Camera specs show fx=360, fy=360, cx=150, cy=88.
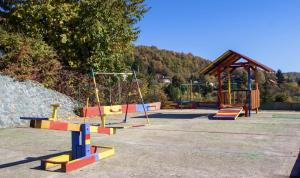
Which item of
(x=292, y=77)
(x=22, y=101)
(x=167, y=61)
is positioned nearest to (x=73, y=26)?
(x=22, y=101)

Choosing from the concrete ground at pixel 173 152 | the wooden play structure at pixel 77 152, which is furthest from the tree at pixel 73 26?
the wooden play structure at pixel 77 152

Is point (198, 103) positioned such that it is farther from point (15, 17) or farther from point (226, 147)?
point (226, 147)

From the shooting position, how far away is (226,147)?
820cm

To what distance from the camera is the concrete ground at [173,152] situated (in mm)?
6004

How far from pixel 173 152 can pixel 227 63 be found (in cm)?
1064

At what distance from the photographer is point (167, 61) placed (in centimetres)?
5962

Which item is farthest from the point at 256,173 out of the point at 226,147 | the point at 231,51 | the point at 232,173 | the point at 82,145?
the point at 231,51

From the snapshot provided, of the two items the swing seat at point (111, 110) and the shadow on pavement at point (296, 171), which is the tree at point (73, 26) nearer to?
the swing seat at point (111, 110)

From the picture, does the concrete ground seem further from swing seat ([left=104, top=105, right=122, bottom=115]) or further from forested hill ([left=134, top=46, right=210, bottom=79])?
forested hill ([left=134, top=46, right=210, bottom=79])

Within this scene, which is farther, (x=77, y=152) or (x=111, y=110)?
(x=111, y=110)

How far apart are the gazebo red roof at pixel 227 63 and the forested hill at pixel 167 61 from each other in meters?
36.6

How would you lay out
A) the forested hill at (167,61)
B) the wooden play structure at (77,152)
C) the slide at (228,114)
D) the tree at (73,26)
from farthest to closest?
the forested hill at (167,61)
the tree at (73,26)
the slide at (228,114)
the wooden play structure at (77,152)

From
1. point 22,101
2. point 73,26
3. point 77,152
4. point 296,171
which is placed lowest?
point 296,171

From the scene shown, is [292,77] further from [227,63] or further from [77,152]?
[77,152]
